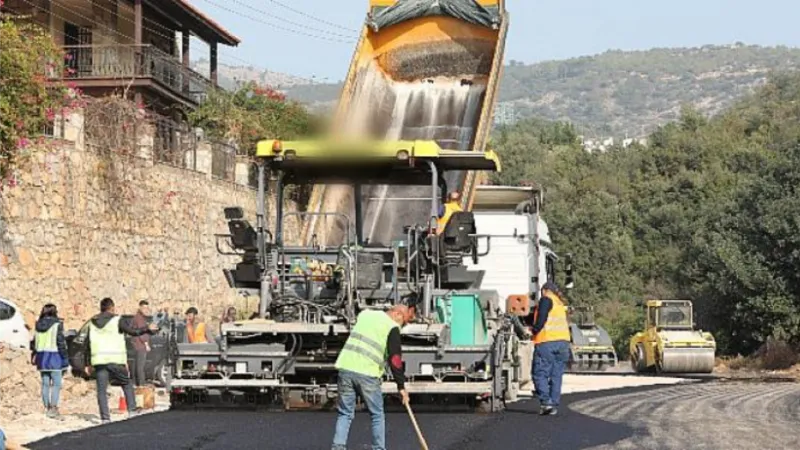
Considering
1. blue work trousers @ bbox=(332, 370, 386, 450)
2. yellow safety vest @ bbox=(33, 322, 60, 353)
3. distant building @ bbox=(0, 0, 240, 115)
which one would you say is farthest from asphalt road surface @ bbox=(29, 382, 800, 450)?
distant building @ bbox=(0, 0, 240, 115)

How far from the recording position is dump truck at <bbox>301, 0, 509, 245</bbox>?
20672 mm

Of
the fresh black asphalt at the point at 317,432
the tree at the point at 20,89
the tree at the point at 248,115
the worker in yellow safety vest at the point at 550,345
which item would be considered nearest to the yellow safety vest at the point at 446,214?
the worker in yellow safety vest at the point at 550,345

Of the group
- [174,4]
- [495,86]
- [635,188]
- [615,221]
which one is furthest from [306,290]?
[635,188]

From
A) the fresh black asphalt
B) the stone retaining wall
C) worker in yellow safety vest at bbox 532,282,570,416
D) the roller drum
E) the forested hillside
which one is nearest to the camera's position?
the fresh black asphalt

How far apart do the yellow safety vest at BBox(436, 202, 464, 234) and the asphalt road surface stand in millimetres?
2066

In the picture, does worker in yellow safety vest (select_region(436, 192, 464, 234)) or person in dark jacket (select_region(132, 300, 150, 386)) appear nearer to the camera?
worker in yellow safety vest (select_region(436, 192, 464, 234))

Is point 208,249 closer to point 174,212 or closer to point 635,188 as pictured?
point 174,212

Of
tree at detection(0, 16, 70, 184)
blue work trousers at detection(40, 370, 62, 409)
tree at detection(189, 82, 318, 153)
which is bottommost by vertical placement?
blue work trousers at detection(40, 370, 62, 409)

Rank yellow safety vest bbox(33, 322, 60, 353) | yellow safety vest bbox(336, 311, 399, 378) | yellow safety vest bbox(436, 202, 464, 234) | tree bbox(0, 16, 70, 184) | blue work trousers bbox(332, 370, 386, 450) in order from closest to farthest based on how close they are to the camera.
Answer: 1. blue work trousers bbox(332, 370, 386, 450)
2. yellow safety vest bbox(336, 311, 399, 378)
3. yellow safety vest bbox(436, 202, 464, 234)
4. yellow safety vest bbox(33, 322, 60, 353)
5. tree bbox(0, 16, 70, 184)

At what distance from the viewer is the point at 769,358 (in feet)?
126

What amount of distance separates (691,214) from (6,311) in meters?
46.6

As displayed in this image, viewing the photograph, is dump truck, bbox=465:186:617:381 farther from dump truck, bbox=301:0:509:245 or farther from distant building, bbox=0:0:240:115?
distant building, bbox=0:0:240:115

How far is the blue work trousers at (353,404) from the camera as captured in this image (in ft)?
36.3

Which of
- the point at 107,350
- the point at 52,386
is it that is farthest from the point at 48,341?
the point at 107,350
